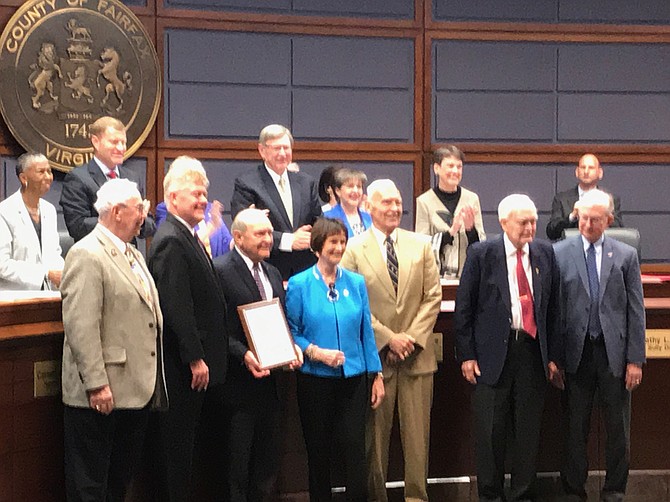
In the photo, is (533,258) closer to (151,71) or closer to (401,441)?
(401,441)

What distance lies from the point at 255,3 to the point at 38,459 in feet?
13.2

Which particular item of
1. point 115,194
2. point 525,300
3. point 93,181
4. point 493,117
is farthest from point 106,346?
point 493,117

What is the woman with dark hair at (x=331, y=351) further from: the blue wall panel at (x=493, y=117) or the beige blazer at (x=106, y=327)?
the blue wall panel at (x=493, y=117)

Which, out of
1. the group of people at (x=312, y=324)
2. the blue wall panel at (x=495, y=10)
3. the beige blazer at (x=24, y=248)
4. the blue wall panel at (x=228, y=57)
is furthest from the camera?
the blue wall panel at (x=495, y=10)

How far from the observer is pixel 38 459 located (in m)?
3.37

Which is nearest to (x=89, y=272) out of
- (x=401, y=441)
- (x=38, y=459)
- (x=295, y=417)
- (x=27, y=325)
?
(x=27, y=325)

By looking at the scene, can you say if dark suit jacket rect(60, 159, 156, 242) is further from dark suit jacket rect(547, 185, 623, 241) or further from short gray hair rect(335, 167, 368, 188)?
dark suit jacket rect(547, 185, 623, 241)

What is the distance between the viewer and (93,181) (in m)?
4.34

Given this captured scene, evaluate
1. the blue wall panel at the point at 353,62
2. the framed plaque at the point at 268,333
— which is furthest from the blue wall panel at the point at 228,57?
the framed plaque at the point at 268,333

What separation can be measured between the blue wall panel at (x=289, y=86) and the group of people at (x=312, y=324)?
2.00 m

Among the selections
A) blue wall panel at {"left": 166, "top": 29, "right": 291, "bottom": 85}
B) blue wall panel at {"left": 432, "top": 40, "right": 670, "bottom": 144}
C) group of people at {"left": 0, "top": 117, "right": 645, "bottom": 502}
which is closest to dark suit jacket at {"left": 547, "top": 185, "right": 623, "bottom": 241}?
blue wall panel at {"left": 432, "top": 40, "right": 670, "bottom": 144}

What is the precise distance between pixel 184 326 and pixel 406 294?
0.99 metres

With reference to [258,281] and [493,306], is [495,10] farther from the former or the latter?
[258,281]

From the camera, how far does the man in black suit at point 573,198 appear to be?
6.48 metres
